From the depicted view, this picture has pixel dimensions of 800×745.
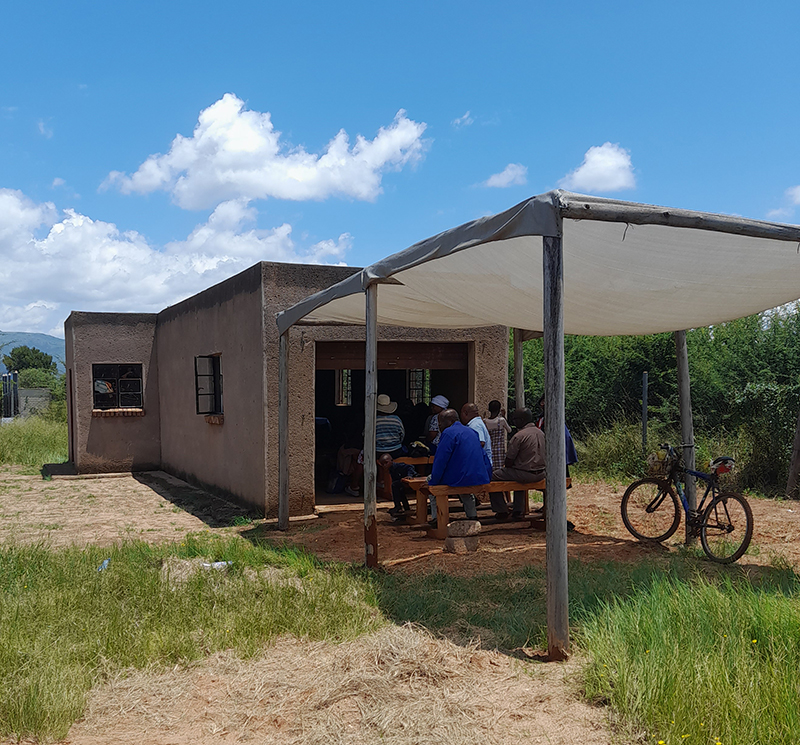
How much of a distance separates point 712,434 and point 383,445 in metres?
6.76

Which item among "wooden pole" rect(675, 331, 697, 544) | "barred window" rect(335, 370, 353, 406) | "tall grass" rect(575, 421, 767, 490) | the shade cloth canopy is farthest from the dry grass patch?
"barred window" rect(335, 370, 353, 406)

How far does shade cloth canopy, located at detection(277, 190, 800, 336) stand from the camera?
14.8ft

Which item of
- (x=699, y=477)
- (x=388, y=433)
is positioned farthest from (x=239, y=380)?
(x=699, y=477)

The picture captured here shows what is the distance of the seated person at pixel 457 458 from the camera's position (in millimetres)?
7562

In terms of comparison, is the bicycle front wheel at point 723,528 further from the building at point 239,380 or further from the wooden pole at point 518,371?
the building at point 239,380

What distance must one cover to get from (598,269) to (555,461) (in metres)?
1.87

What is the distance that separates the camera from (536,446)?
7980 mm

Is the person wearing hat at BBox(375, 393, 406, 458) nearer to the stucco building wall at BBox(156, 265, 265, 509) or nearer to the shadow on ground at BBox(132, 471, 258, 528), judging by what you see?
the stucco building wall at BBox(156, 265, 265, 509)

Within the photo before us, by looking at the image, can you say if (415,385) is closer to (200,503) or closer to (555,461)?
(200,503)

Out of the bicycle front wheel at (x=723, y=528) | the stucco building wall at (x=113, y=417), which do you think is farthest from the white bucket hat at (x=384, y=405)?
the stucco building wall at (x=113, y=417)

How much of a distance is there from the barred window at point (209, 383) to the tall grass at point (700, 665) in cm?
875

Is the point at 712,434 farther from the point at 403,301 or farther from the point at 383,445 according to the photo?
the point at 403,301

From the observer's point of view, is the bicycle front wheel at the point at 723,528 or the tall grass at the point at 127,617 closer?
the tall grass at the point at 127,617

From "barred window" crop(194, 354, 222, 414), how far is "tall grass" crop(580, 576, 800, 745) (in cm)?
875
